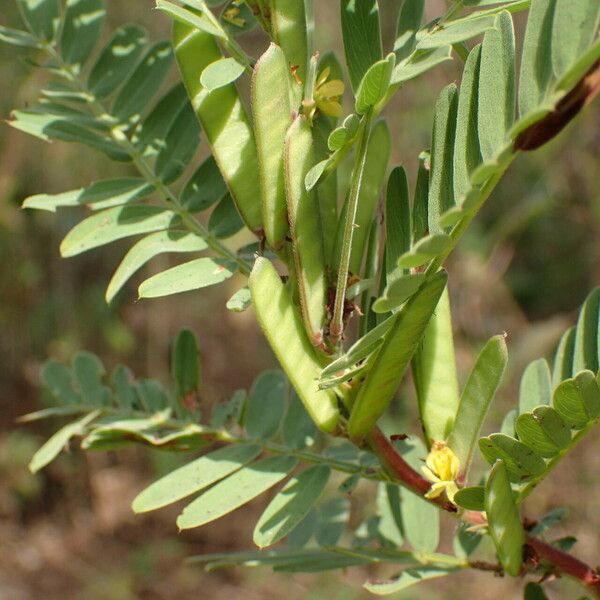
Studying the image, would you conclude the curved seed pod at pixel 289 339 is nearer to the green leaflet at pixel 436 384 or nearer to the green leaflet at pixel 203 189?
the green leaflet at pixel 436 384

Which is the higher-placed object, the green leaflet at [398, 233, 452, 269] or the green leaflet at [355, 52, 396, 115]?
the green leaflet at [355, 52, 396, 115]

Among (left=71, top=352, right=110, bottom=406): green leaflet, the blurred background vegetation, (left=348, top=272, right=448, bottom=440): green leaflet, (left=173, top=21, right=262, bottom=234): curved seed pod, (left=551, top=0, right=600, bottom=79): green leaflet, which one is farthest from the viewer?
the blurred background vegetation

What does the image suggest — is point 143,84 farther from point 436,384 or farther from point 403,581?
point 403,581

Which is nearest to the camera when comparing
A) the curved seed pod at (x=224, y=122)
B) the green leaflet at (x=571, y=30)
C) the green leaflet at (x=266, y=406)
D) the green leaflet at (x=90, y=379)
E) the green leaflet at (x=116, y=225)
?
the green leaflet at (x=571, y=30)

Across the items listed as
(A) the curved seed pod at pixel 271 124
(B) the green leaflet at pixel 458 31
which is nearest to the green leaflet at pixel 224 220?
(A) the curved seed pod at pixel 271 124

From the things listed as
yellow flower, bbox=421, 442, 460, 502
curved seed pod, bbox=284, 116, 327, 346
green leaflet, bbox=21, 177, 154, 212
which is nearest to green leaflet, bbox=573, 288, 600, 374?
yellow flower, bbox=421, 442, 460, 502

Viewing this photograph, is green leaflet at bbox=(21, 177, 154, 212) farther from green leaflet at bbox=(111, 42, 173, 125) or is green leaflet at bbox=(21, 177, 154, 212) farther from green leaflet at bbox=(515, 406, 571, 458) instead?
green leaflet at bbox=(515, 406, 571, 458)

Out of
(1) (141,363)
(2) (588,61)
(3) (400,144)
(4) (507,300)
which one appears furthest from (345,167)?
(2) (588,61)
